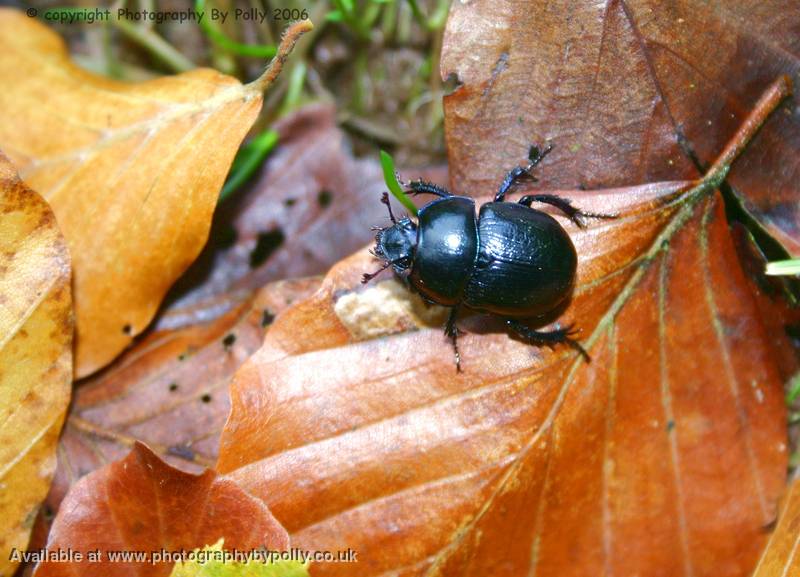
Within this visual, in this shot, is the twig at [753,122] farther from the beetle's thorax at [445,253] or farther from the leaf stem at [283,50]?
the leaf stem at [283,50]

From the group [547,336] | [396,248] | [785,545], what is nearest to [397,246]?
[396,248]

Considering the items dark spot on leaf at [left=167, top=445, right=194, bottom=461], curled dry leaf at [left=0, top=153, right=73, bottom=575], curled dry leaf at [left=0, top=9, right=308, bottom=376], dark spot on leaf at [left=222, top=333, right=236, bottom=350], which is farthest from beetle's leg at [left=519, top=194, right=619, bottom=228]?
curled dry leaf at [left=0, top=153, right=73, bottom=575]

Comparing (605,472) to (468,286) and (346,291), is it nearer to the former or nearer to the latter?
(468,286)

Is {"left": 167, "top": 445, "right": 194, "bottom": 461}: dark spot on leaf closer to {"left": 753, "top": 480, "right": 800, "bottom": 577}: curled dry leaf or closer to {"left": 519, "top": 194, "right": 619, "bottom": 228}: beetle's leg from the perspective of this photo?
{"left": 519, "top": 194, "right": 619, "bottom": 228}: beetle's leg

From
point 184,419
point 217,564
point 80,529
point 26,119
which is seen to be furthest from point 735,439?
point 26,119

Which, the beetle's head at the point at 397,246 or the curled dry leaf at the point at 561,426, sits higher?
the beetle's head at the point at 397,246

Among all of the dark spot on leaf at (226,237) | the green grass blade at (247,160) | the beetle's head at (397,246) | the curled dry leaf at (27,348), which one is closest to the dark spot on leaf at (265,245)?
the dark spot on leaf at (226,237)
